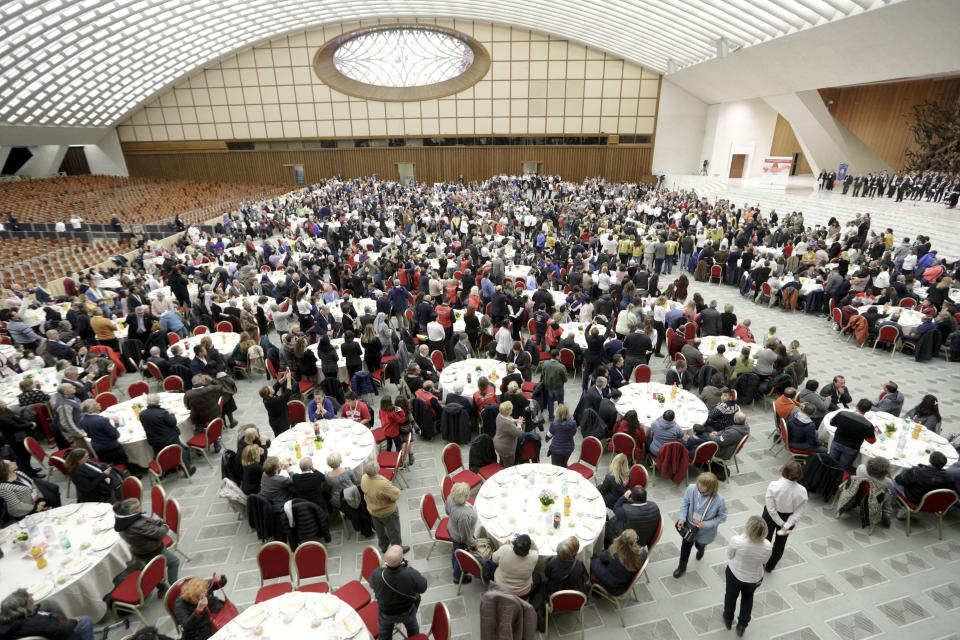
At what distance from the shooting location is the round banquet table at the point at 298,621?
357cm

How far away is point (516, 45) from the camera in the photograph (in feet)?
97.8

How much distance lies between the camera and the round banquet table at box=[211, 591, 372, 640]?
3.57 m

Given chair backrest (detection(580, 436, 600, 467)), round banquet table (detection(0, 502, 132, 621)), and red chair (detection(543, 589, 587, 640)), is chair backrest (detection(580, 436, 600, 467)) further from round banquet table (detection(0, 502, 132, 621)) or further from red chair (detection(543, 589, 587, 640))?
round banquet table (detection(0, 502, 132, 621))

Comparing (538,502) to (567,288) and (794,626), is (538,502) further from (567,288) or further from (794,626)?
(567,288)

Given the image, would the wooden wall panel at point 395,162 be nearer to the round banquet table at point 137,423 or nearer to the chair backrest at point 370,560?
the round banquet table at point 137,423

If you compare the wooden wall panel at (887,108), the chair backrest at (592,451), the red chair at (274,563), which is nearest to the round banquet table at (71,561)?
the red chair at (274,563)

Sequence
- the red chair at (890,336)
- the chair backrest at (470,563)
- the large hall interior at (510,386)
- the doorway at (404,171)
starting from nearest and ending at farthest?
the chair backrest at (470,563)
the large hall interior at (510,386)
the red chair at (890,336)
the doorway at (404,171)

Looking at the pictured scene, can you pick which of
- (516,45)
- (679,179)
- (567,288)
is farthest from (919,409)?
(516,45)

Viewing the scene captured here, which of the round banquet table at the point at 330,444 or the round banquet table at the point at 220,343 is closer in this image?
the round banquet table at the point at 330,444

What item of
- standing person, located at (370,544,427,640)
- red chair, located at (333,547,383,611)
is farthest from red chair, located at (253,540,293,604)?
standing person, located at (370,544,427,640)

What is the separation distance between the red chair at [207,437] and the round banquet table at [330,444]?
1073 mm

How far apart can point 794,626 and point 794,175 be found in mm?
35479

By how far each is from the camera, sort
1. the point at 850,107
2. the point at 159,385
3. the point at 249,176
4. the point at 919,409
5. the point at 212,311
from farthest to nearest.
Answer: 1. the point at 249,176
2. the point at 850,107
3. the point at 212,311
4. the point at 159,385
5. the point at 919,409

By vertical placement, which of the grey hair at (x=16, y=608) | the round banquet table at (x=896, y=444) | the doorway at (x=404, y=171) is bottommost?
the round banquet table at (x=896, y=444)
